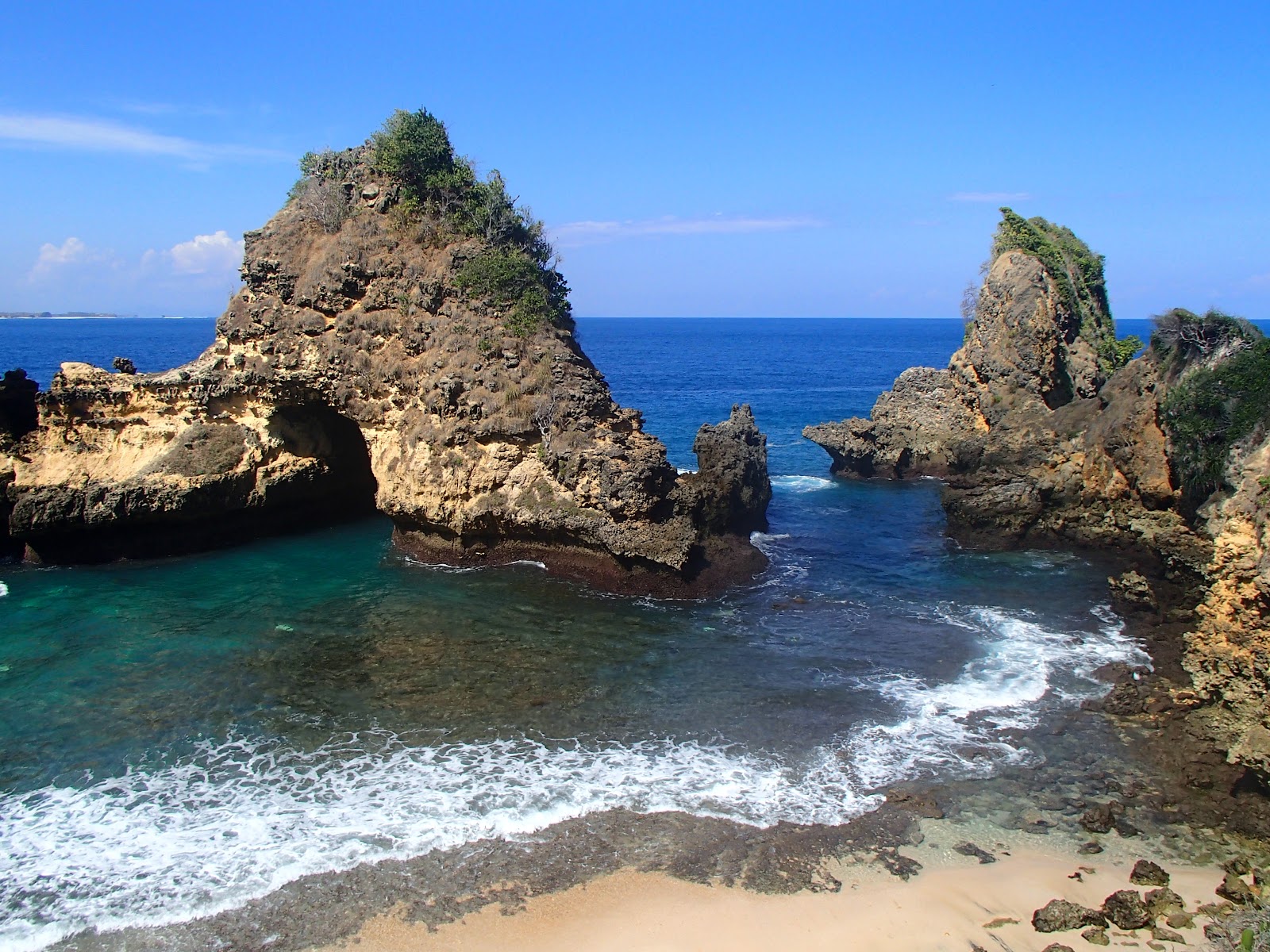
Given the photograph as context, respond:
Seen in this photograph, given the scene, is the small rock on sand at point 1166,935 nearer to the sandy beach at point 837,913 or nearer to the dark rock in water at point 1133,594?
the sandy beach at point 837,913

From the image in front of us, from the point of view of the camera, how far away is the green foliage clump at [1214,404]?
19562 mm

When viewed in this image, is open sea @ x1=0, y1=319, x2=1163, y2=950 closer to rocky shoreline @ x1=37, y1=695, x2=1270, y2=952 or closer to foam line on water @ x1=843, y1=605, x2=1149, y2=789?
foam line on water @ x1=843, y1=605, x2=1149, y2=789

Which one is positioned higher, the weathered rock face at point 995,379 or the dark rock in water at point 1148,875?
the weathered rock face at point 995,379

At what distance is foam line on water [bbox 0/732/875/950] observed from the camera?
39.9ft

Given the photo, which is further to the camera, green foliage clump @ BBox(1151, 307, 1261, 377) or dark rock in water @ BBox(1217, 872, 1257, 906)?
green foliage clump @ BBox(1151, 307, 1261, 377)

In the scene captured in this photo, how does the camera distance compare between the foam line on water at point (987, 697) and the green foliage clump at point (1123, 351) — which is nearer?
the foam line on water at point (987, 697)

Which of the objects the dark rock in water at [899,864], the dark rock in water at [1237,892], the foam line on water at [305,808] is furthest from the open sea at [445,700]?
the dark rock in water at [1237,892]

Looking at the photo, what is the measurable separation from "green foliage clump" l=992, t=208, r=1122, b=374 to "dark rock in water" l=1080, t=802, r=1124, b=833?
26756 mm

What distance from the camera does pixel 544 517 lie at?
23.5 meters

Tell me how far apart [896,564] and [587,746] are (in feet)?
43.8

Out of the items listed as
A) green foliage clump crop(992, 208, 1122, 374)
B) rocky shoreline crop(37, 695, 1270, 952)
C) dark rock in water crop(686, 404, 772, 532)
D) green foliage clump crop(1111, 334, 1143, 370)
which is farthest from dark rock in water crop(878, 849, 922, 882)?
green foliage clump crop(1111, 334, 1143, 370)

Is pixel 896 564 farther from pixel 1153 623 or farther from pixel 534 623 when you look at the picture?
pixel 534 623

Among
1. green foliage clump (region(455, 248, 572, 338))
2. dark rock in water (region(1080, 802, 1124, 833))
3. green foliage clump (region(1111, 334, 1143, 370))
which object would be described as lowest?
dark rock in water (region(1080, 802, 1124, 833))

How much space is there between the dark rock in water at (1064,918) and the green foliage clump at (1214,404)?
12138 millimetres
